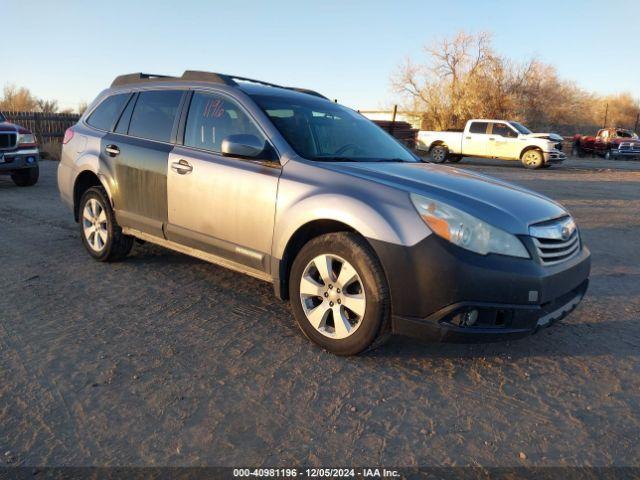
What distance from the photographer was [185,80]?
4449mm

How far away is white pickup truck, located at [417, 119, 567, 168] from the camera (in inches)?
790

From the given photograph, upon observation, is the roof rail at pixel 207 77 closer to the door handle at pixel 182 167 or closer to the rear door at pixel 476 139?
the door handle at pixel 182 167

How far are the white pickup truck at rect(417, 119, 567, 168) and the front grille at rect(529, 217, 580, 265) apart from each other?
18212mm

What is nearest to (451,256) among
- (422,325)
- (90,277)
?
(422,325)

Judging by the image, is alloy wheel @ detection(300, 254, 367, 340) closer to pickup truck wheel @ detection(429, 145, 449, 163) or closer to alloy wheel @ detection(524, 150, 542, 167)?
alloy wheel @ detection(524, 150, 542, 167)

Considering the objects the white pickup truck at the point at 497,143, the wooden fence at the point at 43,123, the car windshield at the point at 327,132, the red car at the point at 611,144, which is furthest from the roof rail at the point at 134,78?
the red car at the point at 611,144

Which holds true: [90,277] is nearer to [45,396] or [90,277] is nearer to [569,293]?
[45,396]

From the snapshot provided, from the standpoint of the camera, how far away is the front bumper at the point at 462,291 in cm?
279

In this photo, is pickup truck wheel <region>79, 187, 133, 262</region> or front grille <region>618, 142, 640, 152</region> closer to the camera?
pickup truck wheel <region>79, 187, 133, 262</region>

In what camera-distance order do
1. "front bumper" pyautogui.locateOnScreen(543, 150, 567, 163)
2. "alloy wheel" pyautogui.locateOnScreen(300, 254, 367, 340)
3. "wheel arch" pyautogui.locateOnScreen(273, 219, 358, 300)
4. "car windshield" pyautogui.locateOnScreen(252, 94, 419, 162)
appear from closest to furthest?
1. "alloy wheel" pyautogui.locateOnScreen(300, 254, 367, 340)
2. "wheel arch" pyautogui.locateOnScreen(273, 219, 358, 300)
3. "car windshield" pyautogui.locateOnScreen(252, 94, 419, 162)
4. "front bumper" pyautogui.locateOnScreen(543, 150, 567, 163)

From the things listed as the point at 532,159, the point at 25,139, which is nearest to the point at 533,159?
the point at 532,159

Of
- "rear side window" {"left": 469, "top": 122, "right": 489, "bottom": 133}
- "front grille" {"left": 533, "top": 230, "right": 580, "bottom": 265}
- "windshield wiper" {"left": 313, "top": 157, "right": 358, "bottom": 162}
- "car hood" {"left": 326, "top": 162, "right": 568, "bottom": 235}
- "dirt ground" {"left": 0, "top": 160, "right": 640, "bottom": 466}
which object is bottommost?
"dirt ground" {"left": 0, "top": 160, "right": 640, "bottom": 466}

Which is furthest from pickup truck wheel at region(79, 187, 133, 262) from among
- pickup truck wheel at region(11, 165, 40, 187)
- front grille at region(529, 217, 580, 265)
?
pickup truck wheel at region(11, 165, 40, 187)

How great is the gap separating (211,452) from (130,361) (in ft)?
3.41
